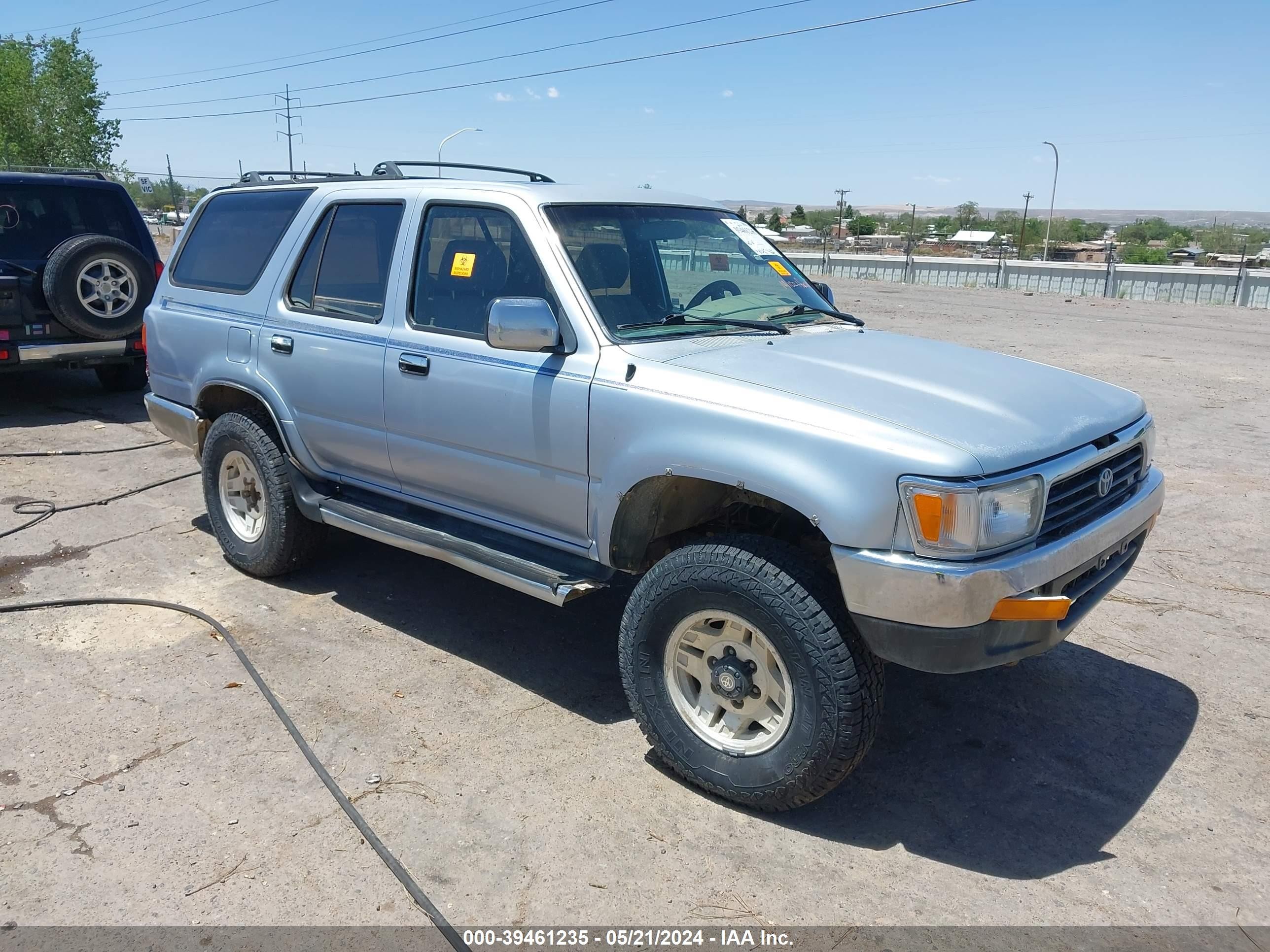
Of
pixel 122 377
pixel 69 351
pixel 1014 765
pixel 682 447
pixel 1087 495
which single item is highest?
pixel 682 447

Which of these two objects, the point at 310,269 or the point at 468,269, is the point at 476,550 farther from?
the point at 310,269

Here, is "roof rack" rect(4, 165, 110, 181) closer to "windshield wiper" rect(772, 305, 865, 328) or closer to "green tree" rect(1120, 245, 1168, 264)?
"windshield wiper" rect(772, 305, 865, 328)

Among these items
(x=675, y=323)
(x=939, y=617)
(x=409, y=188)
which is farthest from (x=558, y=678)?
(x=409, y=188)

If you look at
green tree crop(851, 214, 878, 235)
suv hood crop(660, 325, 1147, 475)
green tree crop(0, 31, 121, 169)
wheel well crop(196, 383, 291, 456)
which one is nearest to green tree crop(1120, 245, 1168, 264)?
green tree crop(851, 214, 878, 235)

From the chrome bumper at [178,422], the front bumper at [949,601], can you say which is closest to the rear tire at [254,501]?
the chrome bumper at [178,422]

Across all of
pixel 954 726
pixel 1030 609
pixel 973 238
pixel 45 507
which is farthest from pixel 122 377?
pixel 973 238

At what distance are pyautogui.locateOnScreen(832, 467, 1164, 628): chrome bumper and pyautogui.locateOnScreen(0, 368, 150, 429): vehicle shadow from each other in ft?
25.1

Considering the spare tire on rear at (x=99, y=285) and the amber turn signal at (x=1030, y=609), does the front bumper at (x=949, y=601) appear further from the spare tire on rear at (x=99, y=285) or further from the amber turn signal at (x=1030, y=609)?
the spare tire on rear at (x=99, y=285)

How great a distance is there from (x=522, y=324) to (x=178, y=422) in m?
3.15

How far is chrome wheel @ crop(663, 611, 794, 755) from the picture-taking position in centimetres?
331

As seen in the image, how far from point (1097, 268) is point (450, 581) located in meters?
30.9

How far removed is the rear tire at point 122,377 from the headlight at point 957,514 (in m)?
9.48

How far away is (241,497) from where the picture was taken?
18.1 ft

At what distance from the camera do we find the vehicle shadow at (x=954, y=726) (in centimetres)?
331
